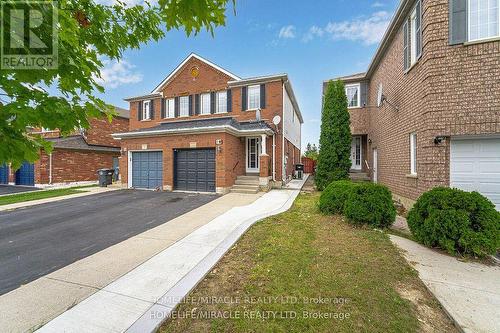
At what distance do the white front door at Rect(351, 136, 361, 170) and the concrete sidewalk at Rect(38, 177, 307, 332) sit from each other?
45.0 feet

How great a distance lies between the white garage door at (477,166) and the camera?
21.0 ft

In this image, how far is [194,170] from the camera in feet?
42.1

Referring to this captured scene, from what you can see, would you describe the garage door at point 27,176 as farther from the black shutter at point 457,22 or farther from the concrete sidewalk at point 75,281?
the black shutter at point 457,22

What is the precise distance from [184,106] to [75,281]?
1531 centimetres

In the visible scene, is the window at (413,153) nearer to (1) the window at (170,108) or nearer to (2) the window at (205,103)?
(2) the window at (205,103)

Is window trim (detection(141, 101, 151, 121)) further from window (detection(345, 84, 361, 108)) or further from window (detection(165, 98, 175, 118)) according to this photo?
window (detection(345, 84, 361, 108))

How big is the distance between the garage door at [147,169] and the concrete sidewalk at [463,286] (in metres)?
12.7

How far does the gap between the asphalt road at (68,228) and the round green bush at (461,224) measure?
7.06 m

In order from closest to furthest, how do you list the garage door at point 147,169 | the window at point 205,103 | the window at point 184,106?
the garage door at point 147,169 < the window at point 205,103 < the window at point 184,106

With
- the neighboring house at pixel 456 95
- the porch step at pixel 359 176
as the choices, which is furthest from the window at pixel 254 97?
the neighboring house at pixel 456 95

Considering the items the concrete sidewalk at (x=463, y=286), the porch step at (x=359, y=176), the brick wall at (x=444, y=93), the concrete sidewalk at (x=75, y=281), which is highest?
the brick wall at (x=444, y=93)

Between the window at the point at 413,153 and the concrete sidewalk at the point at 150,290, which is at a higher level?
the window at the point at 413,153

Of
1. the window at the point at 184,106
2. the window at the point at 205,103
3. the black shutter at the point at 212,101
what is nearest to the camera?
the black shutter at the point at 212,101

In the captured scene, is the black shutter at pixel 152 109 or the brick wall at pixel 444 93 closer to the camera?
the brick wall at pixel 444 93
